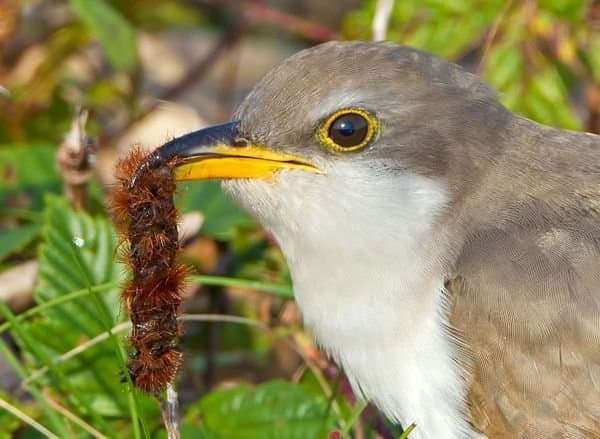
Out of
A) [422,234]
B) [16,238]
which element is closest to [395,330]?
[422,234]

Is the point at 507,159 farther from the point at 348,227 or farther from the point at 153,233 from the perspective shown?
the point at 153,233

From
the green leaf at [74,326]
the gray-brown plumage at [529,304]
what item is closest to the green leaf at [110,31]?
the green leaf at [74,326]

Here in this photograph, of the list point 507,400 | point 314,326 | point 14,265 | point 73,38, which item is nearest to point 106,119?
point 73,38

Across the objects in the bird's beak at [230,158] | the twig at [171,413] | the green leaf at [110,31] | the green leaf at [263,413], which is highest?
the bird's beak at [230,158]

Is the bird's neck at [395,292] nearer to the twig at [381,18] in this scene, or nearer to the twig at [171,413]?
the twig at [171,413]

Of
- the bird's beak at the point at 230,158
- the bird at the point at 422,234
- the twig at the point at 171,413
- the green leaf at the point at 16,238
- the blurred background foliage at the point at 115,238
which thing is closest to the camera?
the twig at the point at 171,413

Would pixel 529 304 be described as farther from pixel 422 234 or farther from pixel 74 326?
pixel 74 326

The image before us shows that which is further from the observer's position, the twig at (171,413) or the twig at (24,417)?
the twig at (24,417)
